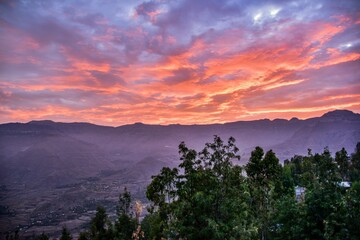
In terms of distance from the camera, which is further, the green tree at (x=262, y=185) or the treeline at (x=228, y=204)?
the green tree at (x=262, y=185)

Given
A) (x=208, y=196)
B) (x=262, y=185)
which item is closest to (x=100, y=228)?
(x=262, y=185)

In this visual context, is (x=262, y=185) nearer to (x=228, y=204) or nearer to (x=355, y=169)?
(x=228, y=204)

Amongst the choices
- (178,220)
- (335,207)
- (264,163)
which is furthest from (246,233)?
(264,163)

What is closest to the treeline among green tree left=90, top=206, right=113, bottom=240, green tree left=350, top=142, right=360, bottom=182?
green tree left=90, top=206, right=113, bottom=240

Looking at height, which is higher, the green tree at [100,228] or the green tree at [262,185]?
the green tree at [262,185]

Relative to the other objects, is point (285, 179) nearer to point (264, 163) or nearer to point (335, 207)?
point (264, 163)

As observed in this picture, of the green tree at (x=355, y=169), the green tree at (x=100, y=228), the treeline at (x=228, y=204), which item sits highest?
the treeline at (x=228, y=204)

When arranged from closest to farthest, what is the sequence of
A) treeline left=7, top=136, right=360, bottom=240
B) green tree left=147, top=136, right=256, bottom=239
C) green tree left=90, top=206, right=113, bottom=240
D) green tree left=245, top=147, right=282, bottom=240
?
green tree left=147, top=136, right=256, bottom=239 < treeline left=7, top=136, right=360, bottom=240 < green tree left=245, top=147, right=282, bottom=240 < green tree left=90, top=206, right=113, bottom=240

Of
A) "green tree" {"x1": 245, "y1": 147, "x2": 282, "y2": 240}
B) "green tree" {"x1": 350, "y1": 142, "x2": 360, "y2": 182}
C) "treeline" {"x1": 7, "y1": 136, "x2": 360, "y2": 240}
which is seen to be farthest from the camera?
"green tree" {"x1": 350, "y1": 142, "x2": 360, "y2": 182}

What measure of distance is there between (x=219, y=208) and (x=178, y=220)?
2542 millimetres

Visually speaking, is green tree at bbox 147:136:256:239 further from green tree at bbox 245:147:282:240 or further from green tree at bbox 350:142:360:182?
green tree at bbox 350:142:360:182

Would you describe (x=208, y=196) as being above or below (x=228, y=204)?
above

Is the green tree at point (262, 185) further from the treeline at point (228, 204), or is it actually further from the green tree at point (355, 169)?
the green tree at point (355, 169)

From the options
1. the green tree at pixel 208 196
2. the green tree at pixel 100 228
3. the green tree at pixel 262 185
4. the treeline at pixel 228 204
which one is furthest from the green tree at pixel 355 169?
the green tree at pixel 208 196
